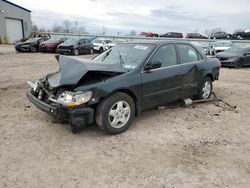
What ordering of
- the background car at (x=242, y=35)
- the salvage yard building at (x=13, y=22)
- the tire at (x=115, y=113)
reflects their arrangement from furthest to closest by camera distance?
the salvage yard building at (x=13, y=22), the background car at (x=242, y=35), the tire at (x=115, y=113)

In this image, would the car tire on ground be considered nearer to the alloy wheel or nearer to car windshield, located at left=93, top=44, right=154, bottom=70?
car windshield, located at left=93, top=44, right=154, bottom=70

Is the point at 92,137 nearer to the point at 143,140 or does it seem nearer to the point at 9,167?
the point at 143,140

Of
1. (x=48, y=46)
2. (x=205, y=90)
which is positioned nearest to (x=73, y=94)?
(x=205, y=90)

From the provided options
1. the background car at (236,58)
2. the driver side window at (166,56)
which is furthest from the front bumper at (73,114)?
the background car at (236,58)

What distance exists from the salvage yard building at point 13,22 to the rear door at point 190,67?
32.8 metres

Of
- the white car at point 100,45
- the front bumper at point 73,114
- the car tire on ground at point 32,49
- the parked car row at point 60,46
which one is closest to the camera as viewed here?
the front bumper at point 73,114

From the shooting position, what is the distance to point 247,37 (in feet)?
103

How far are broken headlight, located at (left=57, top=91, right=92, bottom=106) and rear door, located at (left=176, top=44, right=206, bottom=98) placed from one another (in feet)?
7.82

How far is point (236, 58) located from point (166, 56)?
34.5ft

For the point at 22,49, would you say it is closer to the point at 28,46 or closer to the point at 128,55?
the point at 28,46

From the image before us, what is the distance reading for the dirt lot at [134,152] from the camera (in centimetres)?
291

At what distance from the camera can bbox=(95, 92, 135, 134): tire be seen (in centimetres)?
385

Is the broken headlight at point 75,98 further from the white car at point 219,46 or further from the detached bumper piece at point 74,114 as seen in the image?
the white car at point 219,46

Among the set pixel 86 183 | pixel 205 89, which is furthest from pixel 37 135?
pixel 205 89
